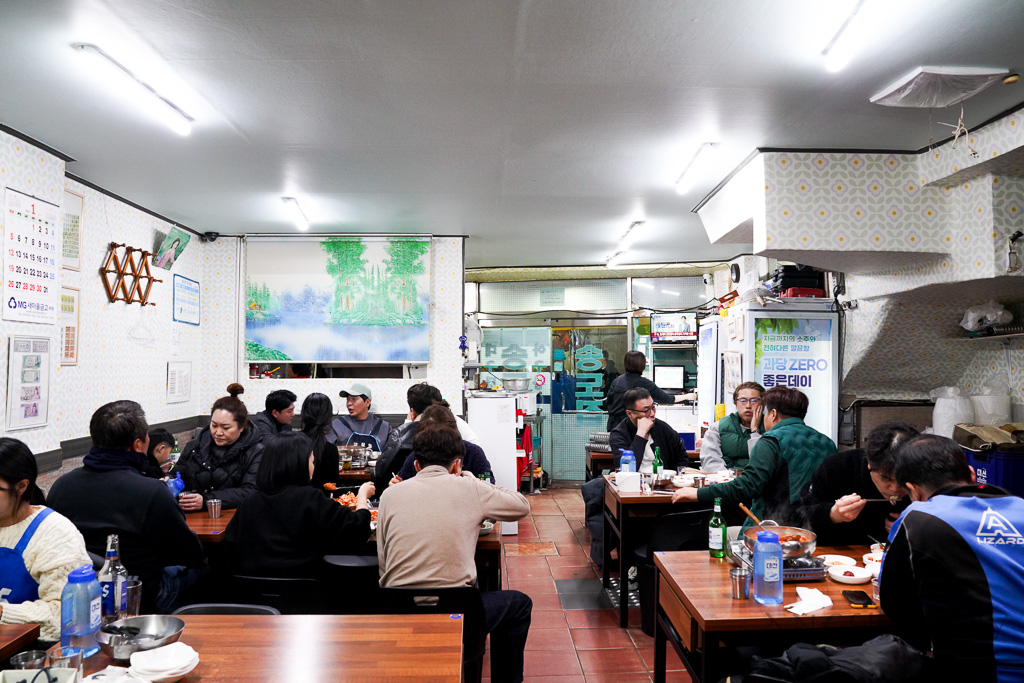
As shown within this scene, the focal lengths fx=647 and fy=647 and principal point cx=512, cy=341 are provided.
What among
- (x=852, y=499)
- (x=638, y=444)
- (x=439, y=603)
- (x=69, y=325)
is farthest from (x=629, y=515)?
(x=69, y=325)

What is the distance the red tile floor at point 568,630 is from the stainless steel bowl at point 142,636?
210cm

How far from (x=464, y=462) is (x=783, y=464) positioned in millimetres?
1913

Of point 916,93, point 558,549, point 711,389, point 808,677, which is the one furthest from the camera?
point 711,389

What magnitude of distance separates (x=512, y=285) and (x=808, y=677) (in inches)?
316

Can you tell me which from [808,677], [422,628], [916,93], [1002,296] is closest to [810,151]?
[916,93]

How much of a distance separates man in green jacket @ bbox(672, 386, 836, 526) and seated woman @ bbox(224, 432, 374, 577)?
6.57ft

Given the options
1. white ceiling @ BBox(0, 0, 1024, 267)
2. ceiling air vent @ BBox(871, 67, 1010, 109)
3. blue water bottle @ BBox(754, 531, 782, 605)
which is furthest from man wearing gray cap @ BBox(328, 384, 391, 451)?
ceiling air vent @ BBox(871, 67, 1010, 109)

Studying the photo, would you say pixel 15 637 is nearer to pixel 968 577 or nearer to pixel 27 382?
pixel 968 577

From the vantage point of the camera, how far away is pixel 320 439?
3447 millimetres

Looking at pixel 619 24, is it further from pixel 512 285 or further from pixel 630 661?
pixel 512 285

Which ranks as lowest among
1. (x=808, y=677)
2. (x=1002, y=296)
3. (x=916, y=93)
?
(x=808, y=677)

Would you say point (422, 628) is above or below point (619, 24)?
below

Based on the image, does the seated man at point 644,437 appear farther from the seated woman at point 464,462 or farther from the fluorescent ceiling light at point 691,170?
the fluorescent ceiling light at point 691,170

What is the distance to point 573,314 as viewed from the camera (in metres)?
9.29
